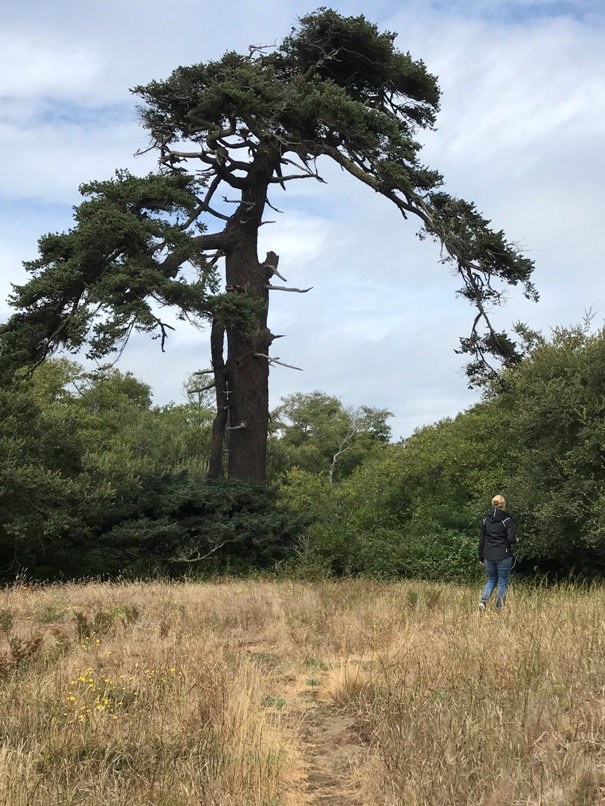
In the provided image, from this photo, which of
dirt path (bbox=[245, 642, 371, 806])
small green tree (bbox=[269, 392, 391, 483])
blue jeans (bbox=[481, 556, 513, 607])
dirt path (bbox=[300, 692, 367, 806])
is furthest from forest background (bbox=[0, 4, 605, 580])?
small green tree (bbox=[269, 392, 391, 483])

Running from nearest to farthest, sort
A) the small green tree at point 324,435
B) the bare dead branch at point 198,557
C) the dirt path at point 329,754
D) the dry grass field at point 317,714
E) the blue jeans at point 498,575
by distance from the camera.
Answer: the dry grass field at point 317,714
the dirt path at point 329,754
the blue jeans at point 498,575
the bare dead branch at point 198,557
the small green tree at point 324,435

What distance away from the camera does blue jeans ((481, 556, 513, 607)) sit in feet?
32.3

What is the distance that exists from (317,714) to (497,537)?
17.2 ft

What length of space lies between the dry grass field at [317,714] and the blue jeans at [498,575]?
194 centimetres

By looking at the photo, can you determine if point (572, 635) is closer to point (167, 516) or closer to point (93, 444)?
point (167, 516)

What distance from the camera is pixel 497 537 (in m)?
10.1

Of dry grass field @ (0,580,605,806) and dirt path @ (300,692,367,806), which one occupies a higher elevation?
dry grass field @ (0,580,605,806)

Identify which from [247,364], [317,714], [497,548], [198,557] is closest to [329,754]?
[317,714]

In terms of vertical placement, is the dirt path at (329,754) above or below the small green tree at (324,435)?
below

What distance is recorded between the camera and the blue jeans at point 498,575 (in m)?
9.84

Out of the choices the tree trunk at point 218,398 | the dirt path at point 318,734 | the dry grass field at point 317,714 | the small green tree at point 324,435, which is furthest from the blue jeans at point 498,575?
the small green tree at point 324,435

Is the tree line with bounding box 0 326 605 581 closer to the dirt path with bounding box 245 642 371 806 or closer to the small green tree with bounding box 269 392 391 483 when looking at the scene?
the dirt path with bounding box 245 642 371 806

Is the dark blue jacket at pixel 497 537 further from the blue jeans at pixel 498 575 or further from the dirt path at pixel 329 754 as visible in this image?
the dirt path at pixel 329 754

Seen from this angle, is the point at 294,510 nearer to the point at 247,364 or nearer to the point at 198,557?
the point at 198,557
